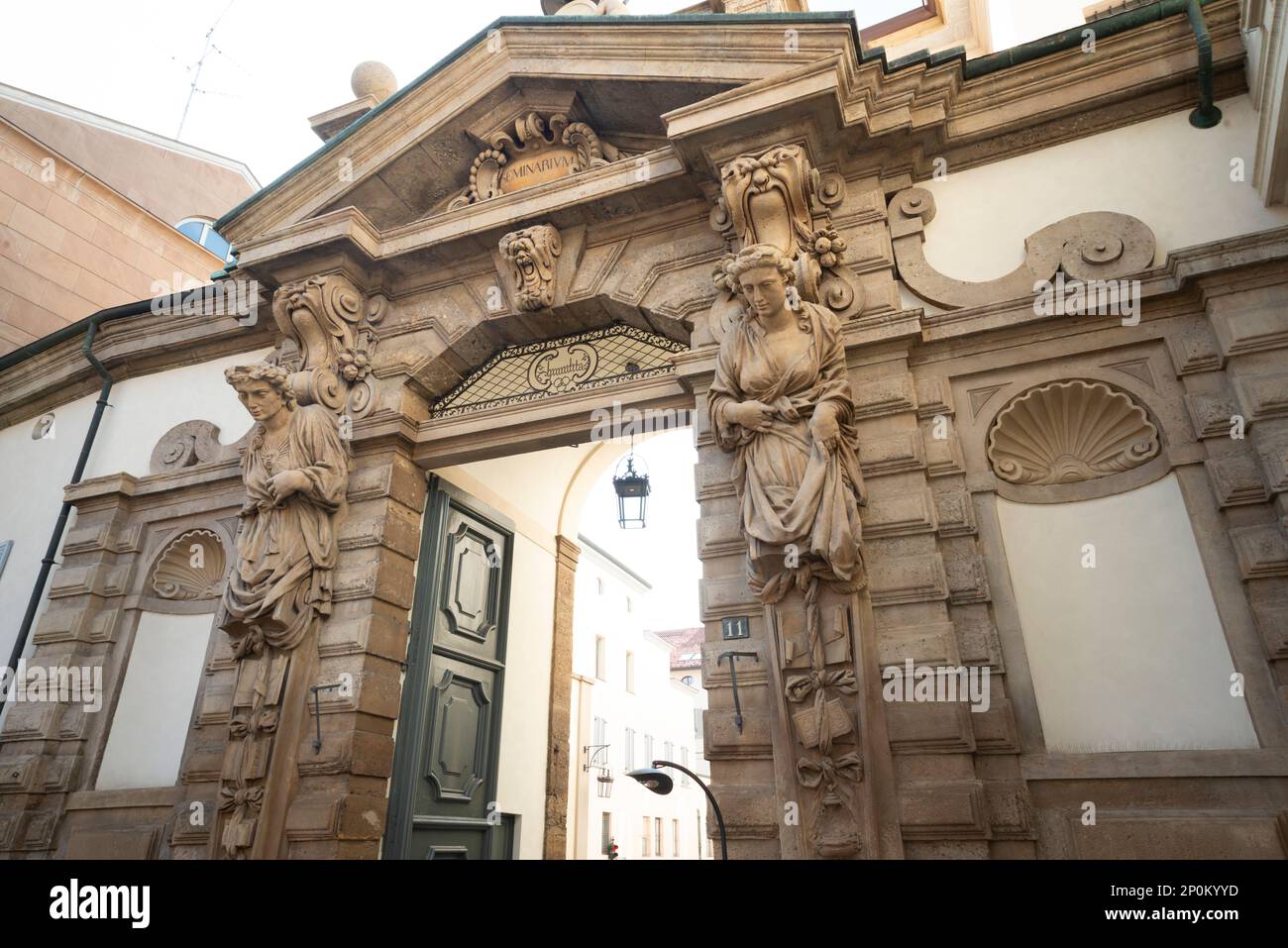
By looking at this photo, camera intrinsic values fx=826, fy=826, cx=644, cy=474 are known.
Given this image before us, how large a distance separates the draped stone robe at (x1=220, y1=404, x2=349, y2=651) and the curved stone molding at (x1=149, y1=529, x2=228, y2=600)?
1303 millimetres

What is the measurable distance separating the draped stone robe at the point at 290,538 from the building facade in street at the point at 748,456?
3 cm

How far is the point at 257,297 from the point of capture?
796 centimetres

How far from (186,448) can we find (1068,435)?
7.68 meters

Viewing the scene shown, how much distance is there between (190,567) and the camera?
25.1 ft

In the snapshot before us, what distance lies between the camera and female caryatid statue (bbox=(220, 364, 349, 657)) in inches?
239

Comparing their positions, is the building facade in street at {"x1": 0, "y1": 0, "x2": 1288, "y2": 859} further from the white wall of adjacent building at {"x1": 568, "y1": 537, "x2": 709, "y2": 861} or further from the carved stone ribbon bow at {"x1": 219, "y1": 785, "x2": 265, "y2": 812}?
the white wall of adjacent building at {"x1": 568, "y1": 537, "x2": 709, "y2": 861}

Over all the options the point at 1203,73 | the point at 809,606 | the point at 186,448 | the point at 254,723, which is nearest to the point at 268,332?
the point at 186,448

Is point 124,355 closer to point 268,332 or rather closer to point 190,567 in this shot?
point 268,332

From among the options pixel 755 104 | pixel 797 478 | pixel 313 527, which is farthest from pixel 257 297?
pixel 797 478

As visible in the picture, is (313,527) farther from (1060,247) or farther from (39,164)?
(39,164)

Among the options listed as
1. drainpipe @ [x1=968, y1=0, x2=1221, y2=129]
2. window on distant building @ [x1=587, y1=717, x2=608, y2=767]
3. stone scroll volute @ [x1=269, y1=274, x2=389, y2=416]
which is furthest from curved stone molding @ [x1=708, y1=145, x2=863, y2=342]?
window on distant building @ [x1=587, y1=717, x2=608, y2=767]

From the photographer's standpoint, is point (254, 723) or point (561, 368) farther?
point (561, 368)

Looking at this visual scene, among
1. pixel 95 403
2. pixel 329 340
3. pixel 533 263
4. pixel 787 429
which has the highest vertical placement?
pixel 95 403

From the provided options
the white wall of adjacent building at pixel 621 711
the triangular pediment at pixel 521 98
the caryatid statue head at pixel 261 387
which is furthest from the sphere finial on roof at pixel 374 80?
the white wall of adjacent building at pixel 621 711
